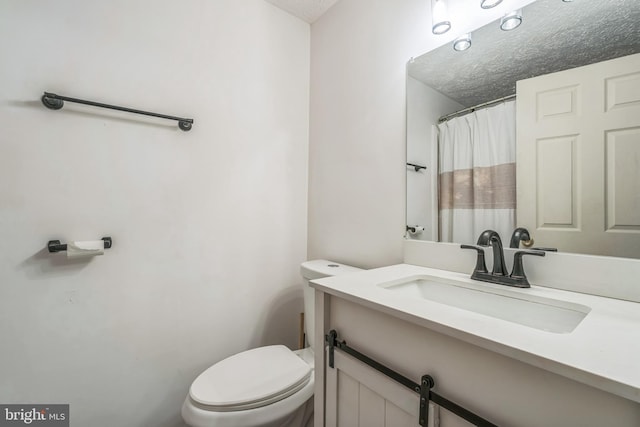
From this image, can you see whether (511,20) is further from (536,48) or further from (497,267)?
(497,267)

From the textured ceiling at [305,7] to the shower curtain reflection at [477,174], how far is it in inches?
41.9

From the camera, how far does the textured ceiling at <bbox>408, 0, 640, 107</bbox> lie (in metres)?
0.70

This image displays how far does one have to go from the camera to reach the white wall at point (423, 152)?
3.51 feet

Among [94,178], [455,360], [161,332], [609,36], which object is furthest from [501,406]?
[94,178]

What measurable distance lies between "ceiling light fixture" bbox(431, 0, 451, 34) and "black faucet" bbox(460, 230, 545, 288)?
30.5 inches

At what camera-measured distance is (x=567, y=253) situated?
746 millimetres

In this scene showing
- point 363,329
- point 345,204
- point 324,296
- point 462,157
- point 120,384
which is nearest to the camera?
point 363,329

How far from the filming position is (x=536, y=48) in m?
0.82

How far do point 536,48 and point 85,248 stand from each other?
1.68 meters

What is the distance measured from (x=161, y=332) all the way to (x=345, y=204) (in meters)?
1.07

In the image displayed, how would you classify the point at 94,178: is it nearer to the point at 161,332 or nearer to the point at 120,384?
the point at 161,332

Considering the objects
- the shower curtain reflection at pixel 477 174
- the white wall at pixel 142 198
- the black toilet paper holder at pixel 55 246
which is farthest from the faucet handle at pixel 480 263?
the black toilet paper holder at pixel 55 246

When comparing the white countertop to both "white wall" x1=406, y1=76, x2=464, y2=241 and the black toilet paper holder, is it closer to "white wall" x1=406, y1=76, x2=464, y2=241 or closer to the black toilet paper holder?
"white wall" x1=406, y1=76, x2=464, y2=241

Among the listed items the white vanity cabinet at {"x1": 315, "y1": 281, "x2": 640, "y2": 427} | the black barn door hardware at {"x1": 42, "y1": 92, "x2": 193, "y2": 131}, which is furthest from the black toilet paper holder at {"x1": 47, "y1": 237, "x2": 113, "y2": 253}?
the white vanity cabinet at {"x1": 315, "y1": 281, "x2": 640, "y2": 427}
